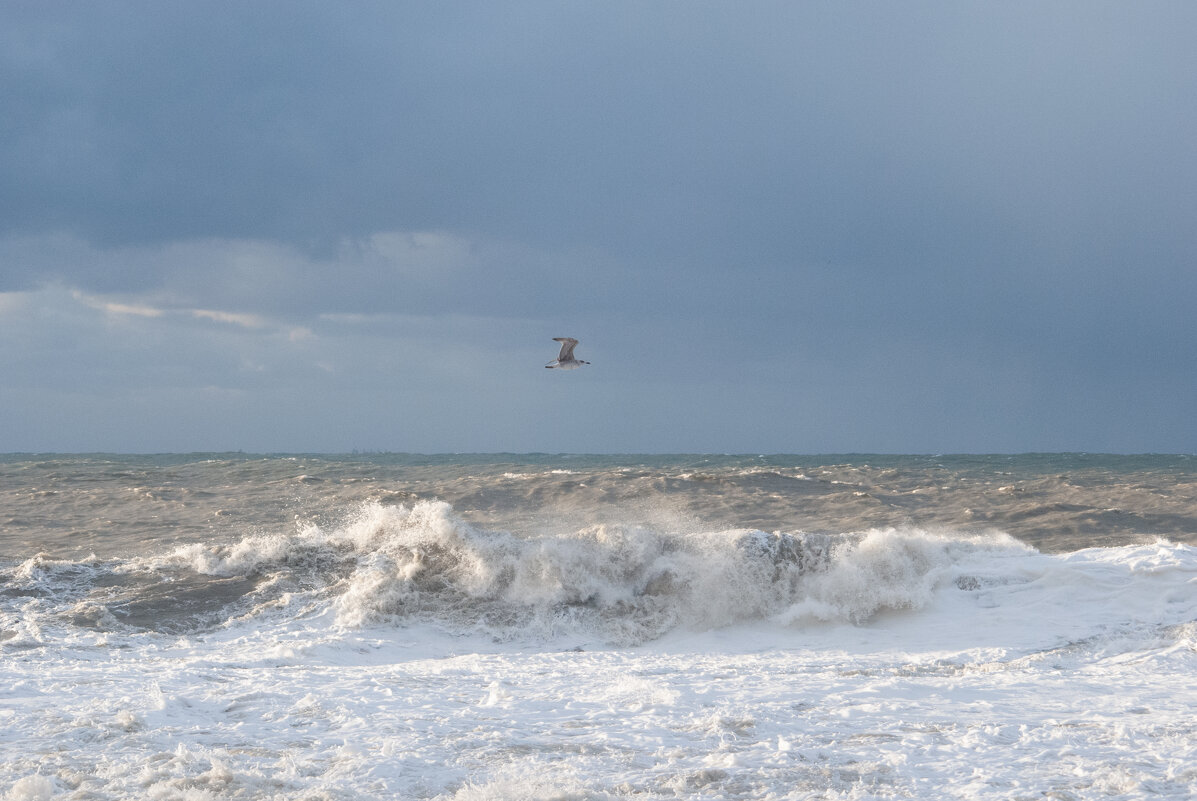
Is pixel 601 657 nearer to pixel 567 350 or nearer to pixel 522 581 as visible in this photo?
pixel 522 581

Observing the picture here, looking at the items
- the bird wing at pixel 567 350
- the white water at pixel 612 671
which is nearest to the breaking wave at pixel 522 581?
the white water at pixel 612 671

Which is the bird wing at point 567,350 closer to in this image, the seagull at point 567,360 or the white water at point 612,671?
the seagull at point 567,360

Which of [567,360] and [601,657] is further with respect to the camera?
[567,360]

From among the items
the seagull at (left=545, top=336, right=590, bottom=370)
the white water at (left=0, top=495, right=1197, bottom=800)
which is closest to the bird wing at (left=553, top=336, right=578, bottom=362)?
the seagull at (left=545, top=336, right=590, bottom=370)

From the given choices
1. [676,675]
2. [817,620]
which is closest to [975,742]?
[676,675]

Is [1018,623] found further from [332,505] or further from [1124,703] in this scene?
[332,505]

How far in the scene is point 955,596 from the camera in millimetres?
9961

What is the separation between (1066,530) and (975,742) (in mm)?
9474

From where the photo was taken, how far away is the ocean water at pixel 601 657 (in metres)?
5.20

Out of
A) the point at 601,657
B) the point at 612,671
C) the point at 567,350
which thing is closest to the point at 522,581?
the point at 601,657

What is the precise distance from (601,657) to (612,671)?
0.74m

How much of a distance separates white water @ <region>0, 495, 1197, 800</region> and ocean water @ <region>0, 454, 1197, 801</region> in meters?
0.03

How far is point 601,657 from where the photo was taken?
8.63 m

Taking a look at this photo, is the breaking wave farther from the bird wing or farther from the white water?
the bird wing
